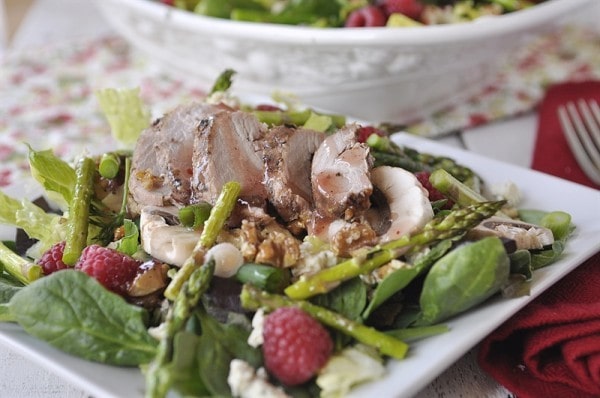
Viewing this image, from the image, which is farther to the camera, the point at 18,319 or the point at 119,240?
the point at 119,240

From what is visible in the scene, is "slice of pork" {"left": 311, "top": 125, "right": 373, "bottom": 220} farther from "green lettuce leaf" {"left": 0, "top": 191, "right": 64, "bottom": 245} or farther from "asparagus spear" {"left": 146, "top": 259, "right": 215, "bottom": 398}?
"green lettuce leaf" {"left": 0, "top": 191, "right": 64, "bottom": 245}

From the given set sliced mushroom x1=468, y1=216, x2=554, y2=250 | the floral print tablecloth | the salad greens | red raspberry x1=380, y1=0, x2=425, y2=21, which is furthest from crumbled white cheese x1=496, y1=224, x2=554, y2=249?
red raspberry x1=380, y1=0, x2=425, y2=21

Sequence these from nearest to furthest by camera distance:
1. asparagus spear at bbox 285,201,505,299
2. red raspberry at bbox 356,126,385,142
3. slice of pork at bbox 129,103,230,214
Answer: asparagus spear at bbox 285,201,505,299, slice of pork at bbox 129,103,230,214, red raspberry at bbox 356,126,385,142

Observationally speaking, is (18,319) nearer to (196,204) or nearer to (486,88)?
(196,204)

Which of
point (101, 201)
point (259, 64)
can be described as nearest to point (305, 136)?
point (101, 201)

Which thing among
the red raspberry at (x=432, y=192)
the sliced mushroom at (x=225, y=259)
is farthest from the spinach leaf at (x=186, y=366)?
the red raspberry at (x=432, y=192)

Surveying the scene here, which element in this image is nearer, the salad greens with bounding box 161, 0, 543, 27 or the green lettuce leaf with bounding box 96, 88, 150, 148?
the green lettuce leaf with bounding box 96, 88, 150, 148
